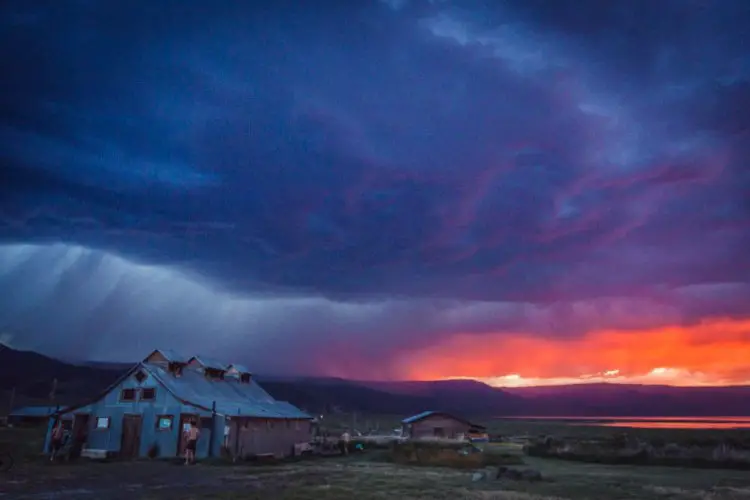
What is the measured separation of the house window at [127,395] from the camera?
5644 centimetres

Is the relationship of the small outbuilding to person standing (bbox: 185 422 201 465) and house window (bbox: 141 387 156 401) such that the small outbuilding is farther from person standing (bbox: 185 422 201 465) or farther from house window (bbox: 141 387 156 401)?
person standing (bbox: 185 422 201 465)

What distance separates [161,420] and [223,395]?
971 centimetres

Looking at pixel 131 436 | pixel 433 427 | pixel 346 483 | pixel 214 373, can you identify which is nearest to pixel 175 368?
pixel 214 373

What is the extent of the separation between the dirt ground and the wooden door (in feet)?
20.6

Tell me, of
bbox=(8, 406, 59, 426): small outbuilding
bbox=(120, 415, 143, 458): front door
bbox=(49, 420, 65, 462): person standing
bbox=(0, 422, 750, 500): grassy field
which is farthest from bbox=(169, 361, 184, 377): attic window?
bbox=(8, 406, 59, 426): small outbuilding

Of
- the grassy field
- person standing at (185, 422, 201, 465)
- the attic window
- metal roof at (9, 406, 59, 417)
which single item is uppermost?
the attic window

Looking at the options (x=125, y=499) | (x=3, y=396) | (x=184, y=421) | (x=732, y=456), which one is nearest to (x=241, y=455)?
(x=184, y=421)

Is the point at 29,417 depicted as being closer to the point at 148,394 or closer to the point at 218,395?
the point at 218,395

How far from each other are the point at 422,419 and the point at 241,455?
43658 millimetres

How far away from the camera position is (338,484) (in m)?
34.0

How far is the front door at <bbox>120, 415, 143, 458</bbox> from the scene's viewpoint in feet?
179

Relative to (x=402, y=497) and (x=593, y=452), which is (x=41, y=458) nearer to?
(x=402, y=497)

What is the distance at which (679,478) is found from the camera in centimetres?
4131

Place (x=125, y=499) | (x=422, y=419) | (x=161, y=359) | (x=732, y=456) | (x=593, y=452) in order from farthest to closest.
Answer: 1. (x=422, y=419)
2. (x=161, y=359)
3. (x=593, y=452)
4. (x=732, y=456)
5. (x=125, y=499)
